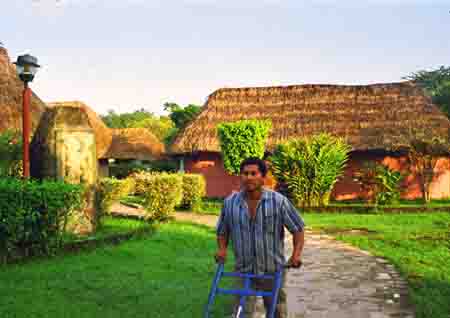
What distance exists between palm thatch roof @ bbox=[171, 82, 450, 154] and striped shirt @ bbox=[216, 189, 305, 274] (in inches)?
711

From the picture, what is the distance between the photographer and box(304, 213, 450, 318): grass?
6.15m

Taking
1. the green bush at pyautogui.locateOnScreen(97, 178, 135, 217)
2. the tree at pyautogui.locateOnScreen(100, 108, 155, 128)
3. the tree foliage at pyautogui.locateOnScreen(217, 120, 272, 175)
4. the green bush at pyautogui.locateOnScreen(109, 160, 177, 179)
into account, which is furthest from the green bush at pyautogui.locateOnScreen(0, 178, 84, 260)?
the tree at pyautogui.locateOnScreen(100, 108, 155, 128)

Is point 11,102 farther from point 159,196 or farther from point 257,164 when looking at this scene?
point 257,164

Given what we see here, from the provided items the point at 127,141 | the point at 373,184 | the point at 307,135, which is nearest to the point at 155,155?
the point at 127,141

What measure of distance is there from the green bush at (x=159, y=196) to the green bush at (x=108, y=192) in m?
0.93

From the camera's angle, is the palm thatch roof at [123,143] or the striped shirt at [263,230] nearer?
the striped shirt at [263,230]

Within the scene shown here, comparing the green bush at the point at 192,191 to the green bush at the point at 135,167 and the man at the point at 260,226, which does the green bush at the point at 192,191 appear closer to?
the green bush at the point at 135,167

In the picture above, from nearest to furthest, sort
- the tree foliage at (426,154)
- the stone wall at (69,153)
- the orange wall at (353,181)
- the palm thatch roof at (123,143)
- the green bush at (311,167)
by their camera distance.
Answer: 1. the stone wall at (69,153)
2. the tree foliage at (426,154)
3. the green bush at (311,167)
4. the orange wall at (353,181)
5. the palm thatch roof at (123,143)

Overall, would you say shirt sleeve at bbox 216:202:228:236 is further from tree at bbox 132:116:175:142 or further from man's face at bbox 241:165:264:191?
tree at bbox 132:116:175:142

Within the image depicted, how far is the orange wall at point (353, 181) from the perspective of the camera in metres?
21.9

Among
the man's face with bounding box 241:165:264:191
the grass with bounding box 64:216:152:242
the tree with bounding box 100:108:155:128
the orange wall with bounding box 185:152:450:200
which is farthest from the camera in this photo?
the tree with bounding box 100:108:155:128

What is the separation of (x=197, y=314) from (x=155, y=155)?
1043 inches

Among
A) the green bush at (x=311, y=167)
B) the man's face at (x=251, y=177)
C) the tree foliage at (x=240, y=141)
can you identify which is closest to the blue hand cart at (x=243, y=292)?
the man's face at (x=251, y=177)

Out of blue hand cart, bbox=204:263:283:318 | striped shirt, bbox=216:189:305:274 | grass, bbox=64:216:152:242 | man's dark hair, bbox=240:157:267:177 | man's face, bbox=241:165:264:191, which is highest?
man's dark hair, bbox=240:157:267:177
